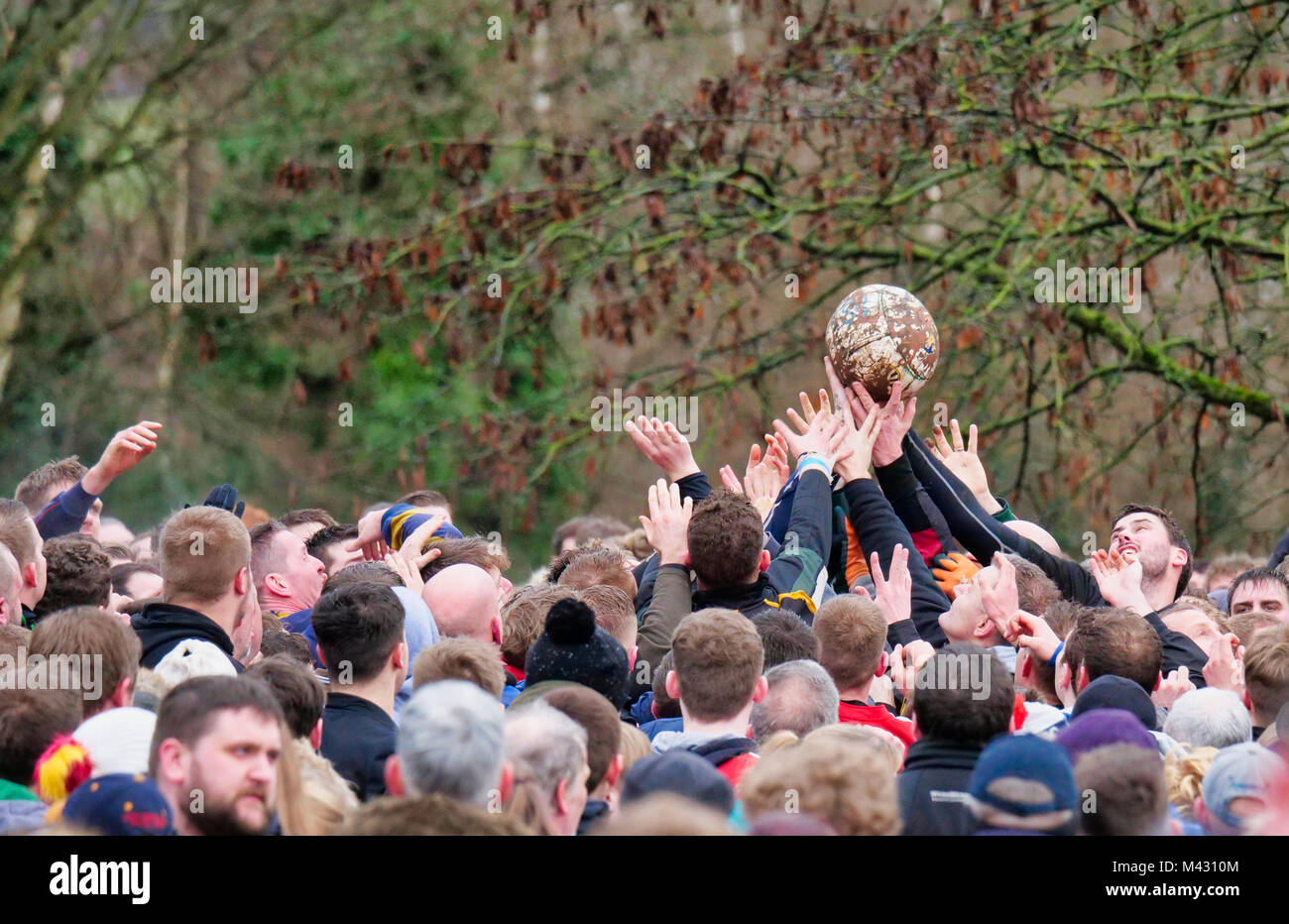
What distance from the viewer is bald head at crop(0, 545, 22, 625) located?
5207 mm

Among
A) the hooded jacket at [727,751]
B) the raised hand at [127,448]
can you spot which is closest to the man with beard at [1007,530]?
the hooded jacket at [727,751]

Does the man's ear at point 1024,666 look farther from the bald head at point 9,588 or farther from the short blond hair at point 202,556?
A: the bald head at point 9,588

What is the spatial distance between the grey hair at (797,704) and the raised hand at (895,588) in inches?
53.1

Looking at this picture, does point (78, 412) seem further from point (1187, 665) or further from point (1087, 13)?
point (1187, 665)

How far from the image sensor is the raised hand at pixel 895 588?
19.2 ft

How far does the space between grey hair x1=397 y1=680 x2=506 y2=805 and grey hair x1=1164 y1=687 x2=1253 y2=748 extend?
223cm

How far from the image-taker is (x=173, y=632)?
4.95 m

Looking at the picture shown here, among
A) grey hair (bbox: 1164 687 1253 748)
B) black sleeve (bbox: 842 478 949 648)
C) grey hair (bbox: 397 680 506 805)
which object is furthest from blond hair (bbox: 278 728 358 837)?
black sleeve (bbox: 842 478 949 648)

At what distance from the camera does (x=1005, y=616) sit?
18.0 feet

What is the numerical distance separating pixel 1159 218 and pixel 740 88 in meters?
3.21

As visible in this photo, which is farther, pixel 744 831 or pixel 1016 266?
pixel 1016 266

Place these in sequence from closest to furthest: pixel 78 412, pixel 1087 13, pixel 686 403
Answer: pixel 1087 13, pixel 686 403, pixel 78 412
